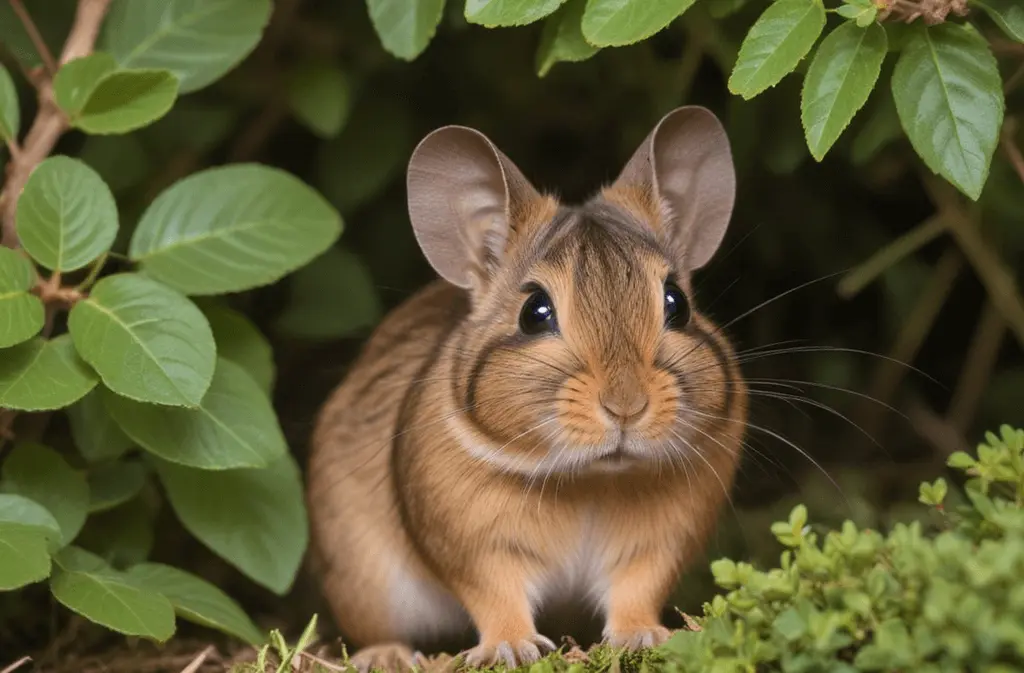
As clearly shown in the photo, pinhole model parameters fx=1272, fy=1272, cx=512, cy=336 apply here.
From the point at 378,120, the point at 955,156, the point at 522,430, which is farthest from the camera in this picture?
the point at 378,120

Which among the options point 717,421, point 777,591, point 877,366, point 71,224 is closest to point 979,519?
point 777,591

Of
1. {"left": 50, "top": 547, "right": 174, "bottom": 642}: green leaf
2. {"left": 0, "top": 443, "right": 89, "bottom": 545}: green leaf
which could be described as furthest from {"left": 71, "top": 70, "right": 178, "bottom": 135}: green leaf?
{"left": 50, "top": 547, "right": 174, "bottom": 642}: green leaf

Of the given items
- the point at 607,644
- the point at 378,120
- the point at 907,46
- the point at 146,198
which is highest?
the point at 907,46

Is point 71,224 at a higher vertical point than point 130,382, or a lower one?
higher

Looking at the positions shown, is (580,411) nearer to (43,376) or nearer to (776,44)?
(776,44)

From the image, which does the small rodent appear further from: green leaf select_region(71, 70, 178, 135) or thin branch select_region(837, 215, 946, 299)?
thin branch select_region(837, 215, 946, 299)

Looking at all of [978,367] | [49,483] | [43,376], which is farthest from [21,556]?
[978,367]

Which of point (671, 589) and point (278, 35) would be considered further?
point (278, 35)

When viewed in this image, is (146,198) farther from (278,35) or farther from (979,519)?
(979,519)

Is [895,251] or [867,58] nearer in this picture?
[867,58]
